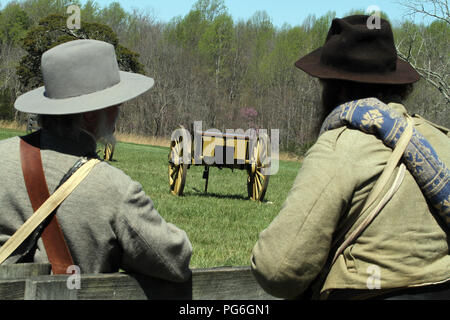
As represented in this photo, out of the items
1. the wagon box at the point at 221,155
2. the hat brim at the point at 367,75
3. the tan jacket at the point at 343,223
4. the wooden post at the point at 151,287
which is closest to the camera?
the wooden post at the point at 151,287

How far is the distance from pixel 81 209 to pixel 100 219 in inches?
2.6

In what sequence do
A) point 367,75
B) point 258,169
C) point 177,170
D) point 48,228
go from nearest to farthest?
point 48,228 < point 367,75 < point 177,170 < point 258,169

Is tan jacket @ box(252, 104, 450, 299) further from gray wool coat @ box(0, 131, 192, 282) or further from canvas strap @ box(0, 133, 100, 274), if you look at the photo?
canvas strap @ box(0, 133, 100, 274)

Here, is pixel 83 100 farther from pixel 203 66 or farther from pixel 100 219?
pixel 203 66

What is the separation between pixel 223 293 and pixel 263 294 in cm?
20

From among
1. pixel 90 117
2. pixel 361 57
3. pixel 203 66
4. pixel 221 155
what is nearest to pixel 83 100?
pixel 90 117

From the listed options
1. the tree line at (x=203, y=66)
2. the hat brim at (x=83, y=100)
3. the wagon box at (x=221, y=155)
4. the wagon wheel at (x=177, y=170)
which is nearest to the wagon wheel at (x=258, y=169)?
the wagon box at (x=221, y=155)

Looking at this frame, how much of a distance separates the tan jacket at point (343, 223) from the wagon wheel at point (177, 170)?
29.7 ft

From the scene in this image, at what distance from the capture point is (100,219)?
1.92m

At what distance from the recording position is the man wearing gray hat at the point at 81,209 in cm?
191

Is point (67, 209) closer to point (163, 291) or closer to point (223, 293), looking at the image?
point (163, 291)

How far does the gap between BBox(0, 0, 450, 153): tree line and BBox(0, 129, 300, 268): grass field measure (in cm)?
2250

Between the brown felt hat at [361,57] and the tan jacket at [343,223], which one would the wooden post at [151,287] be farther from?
the brown felt hat at [361,57]
